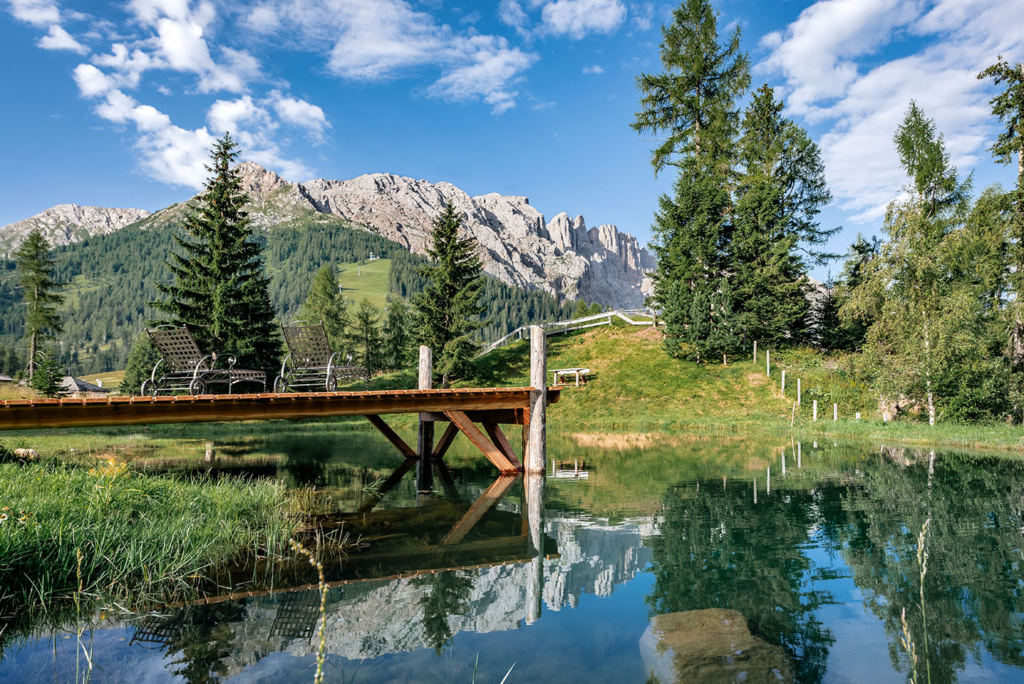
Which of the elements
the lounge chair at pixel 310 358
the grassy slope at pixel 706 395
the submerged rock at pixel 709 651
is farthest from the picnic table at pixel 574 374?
the submerged rock at pixel 709 651

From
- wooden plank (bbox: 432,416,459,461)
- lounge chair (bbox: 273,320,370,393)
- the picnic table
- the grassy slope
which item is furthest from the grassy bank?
the picnic table

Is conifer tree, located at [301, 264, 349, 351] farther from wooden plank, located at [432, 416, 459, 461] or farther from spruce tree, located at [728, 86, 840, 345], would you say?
wooden plank, located at [432, 416, 459, 461]

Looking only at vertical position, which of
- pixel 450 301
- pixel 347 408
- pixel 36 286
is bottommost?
pixel 347 408

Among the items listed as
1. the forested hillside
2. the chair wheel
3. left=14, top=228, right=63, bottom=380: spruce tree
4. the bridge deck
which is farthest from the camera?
the forested hillside

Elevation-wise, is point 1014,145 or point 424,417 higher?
point 1014,145

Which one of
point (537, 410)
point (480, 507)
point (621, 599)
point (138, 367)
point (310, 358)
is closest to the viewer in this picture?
point (621, 599)

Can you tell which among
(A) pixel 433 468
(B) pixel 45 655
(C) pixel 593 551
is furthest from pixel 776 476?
(B) pixel 45 655

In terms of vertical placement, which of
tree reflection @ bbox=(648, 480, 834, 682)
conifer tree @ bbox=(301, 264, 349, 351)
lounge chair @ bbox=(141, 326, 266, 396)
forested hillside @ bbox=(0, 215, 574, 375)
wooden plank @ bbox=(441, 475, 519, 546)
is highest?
forested hillside @ bbox=(0, 215, 574, 375)

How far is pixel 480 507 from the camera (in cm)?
974

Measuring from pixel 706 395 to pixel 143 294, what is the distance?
19343 centimetres

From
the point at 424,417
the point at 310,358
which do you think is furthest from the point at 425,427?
the point at 310,358

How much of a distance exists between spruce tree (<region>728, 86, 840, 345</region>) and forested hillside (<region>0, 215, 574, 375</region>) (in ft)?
317

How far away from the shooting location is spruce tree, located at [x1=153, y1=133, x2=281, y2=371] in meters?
26.7

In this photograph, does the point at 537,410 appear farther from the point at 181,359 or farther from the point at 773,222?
the point at 773,222
